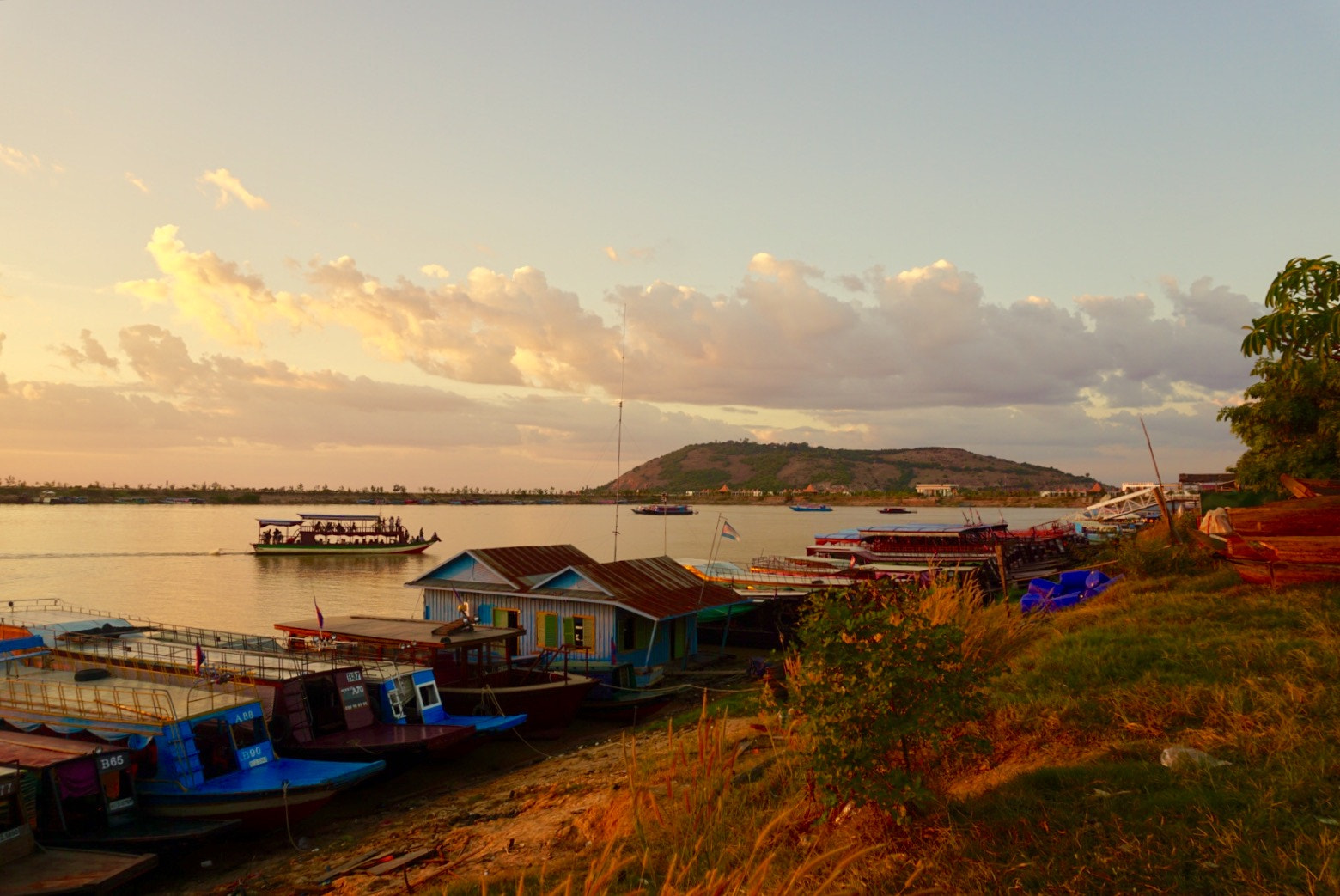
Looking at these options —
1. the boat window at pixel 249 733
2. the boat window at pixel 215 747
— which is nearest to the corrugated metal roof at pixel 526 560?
the boat window at pixel 249 733

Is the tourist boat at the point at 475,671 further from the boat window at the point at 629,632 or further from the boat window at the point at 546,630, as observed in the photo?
the boat window at the point at 629,632

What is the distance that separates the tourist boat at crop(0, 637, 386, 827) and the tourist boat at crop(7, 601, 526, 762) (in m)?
1.07

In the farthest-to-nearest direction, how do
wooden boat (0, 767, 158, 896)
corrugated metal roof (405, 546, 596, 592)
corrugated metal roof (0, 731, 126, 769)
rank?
corrugated metal roof (405, 546, 596, 592)
corrugated metal roof (0, 731, 126, 769)
wooden boat (0, 767, 158, 896)

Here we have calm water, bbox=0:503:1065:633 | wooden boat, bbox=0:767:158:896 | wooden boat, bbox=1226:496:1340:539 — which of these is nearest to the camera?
wooden boat, bbox=0:767:158:896

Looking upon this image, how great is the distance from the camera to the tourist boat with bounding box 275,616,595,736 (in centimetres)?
2364

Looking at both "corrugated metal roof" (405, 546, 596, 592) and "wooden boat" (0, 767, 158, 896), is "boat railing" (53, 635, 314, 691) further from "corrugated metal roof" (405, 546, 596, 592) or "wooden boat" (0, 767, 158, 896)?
"corrugated metal roof" (405, 546, 596, 592)

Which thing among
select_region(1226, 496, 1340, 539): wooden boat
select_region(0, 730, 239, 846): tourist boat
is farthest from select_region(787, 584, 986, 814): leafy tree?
select_region(0, 730, 239, 846): tourist boat

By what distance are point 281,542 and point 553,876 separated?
88.2 meters

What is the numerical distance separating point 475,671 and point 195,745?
29.0 ft

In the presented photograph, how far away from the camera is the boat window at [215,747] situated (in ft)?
56.8

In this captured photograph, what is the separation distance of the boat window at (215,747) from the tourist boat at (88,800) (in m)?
1.25

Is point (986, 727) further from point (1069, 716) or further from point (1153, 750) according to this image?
point (1153, 750)

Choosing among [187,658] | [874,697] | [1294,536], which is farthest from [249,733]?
[1294,536]

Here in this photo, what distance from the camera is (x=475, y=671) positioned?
2488 cm
